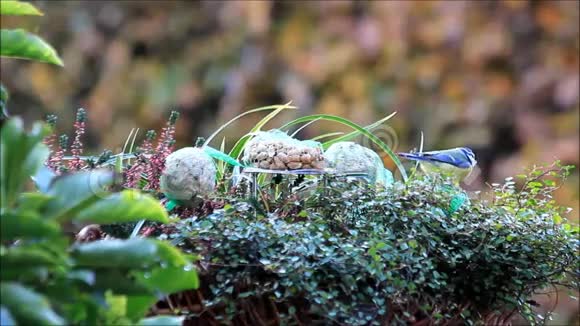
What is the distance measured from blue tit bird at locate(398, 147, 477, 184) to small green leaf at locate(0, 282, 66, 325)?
0.83 m

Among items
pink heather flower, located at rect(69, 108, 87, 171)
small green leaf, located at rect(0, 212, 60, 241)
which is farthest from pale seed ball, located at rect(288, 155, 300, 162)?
small green leaf, located at rect(0, 212, 60, 241)

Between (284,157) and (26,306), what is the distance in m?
0.64

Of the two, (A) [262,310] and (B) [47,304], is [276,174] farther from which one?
(B) [47,304]

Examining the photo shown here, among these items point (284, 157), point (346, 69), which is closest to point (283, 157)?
point (284, 157)

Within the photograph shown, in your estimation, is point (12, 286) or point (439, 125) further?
point (439, 125)

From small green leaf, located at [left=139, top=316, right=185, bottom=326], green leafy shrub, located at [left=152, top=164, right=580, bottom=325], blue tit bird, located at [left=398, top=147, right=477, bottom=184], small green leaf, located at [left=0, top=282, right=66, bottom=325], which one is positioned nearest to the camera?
small green leaf, located at [left=0, top=282, right=66, bottom=325]

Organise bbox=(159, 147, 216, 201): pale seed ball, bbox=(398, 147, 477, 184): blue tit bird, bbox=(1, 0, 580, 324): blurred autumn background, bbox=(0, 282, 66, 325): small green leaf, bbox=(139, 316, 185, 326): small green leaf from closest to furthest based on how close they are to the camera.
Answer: bbox=(0, 282, 66, 325): small green leaf < bbox=(139, 316, 185, 326): small green leaf < bbox=(159, 147, 216, 201): pale seed ball < bbox=(398, 147, 477, 184): blue tit bird < bbox=(1, 0, 580, 324): blurred autumn background

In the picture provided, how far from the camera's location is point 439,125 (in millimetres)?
3074

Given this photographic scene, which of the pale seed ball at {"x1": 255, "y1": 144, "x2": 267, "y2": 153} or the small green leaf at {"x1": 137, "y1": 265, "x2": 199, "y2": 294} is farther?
the pale seed ball at {"x1": 255, "y1": 144, "x2": 267, "y2": 153}

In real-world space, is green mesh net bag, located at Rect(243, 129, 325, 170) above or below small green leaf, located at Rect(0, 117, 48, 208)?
below

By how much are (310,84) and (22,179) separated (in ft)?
8.29

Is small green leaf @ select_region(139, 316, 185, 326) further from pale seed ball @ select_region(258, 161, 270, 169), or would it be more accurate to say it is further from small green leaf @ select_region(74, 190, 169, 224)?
pale seed ball @ select_region(258, 161, 270, 169)

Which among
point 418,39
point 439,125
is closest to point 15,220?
point 439,125

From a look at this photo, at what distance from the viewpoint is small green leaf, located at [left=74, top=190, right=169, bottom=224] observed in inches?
35.0
